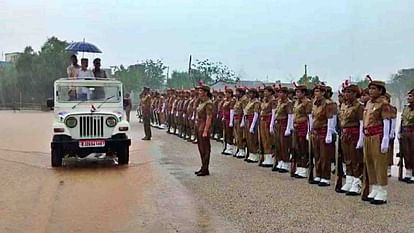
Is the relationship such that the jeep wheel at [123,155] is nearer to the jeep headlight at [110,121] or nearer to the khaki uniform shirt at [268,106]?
the jeep headlight at [110,121]

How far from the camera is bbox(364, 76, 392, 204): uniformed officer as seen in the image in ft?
30.4

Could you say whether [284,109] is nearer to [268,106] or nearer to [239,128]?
[268,106]

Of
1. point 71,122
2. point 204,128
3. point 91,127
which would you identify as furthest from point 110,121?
point 204,128

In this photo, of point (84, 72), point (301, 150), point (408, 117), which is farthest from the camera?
point (84, 72)

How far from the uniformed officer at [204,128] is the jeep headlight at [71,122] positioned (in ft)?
9.46

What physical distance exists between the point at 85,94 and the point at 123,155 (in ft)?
5.50

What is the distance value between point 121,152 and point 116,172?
121 cm

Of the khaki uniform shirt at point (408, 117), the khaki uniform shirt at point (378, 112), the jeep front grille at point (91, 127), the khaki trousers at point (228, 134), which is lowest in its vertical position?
the khaki trousers at point (228, 134)

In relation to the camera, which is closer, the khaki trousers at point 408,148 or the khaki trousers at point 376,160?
the khaki trousers at point 376,160

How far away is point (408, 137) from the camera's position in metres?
12.3

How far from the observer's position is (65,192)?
10.6 metres

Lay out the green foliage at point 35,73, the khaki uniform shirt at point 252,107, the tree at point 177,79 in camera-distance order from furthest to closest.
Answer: the tree at point 177,79 → the green foliage at point 35,73 → the khaki uniform shirt at point 252,107

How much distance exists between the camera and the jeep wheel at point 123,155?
1443cm

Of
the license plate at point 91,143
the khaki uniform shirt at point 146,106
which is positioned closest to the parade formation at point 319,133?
the license plate at point 91,143
